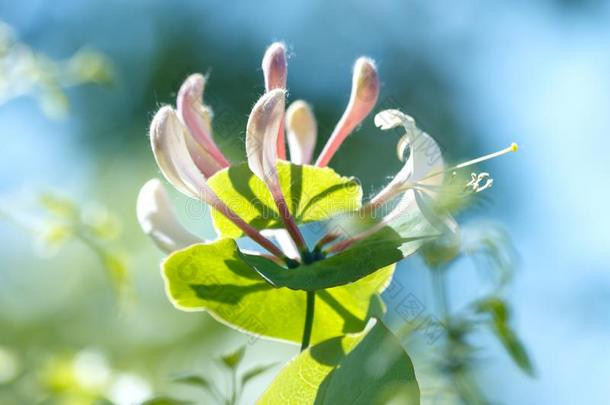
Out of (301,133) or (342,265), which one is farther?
(301,133)

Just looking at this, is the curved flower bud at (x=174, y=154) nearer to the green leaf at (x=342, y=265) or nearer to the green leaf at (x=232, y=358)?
the green leaf at (x=342, y=265)

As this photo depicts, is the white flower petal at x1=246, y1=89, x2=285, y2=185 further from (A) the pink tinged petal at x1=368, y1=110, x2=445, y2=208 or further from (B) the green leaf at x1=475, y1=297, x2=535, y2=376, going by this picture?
(B) the green leaf at x1=475, y1=297, x2=535, y2=376

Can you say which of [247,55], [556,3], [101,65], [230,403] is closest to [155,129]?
[230,403]

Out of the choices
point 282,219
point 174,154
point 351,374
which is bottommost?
point 351,374

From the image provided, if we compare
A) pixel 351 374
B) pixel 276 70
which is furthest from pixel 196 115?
pixel 351 374

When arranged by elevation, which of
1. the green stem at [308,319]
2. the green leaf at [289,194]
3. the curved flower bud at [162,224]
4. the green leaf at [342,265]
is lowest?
the green stem at [308,319]

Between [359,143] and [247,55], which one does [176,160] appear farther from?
[247,55]

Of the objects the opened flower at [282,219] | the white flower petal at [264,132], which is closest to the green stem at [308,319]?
the opened flower at [282,219]

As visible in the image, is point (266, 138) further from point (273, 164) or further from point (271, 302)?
point (271, 302)
